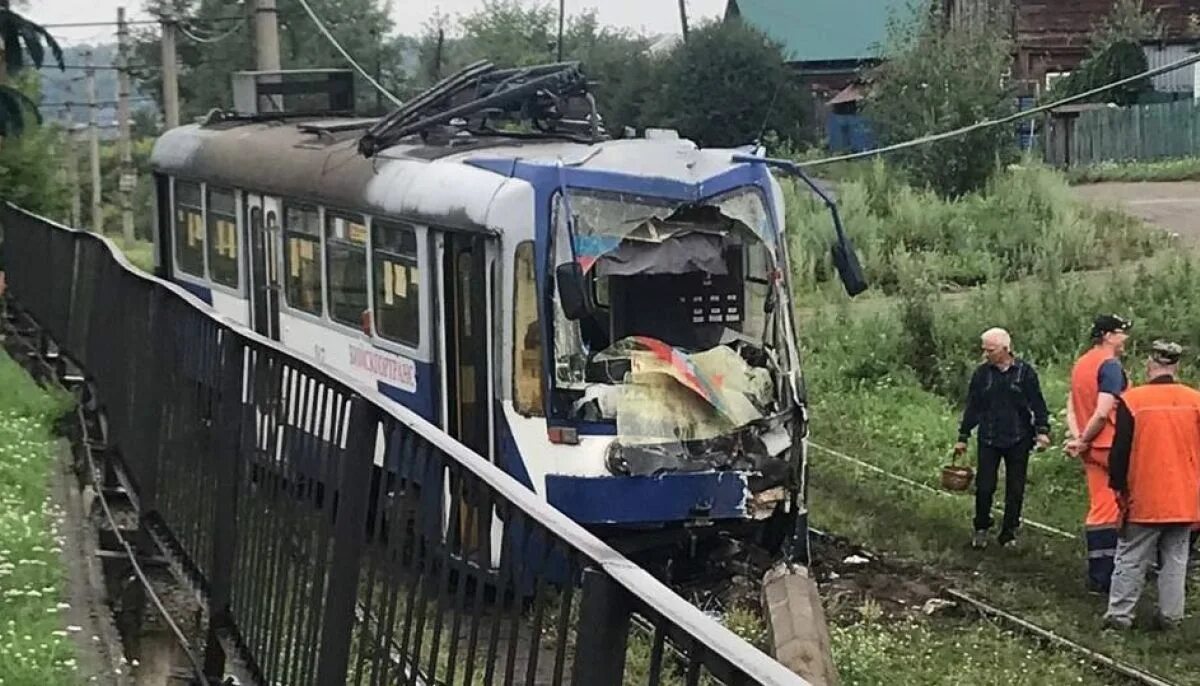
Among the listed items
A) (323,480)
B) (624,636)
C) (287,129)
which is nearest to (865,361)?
(287,129)

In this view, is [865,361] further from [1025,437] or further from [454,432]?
[454,432]

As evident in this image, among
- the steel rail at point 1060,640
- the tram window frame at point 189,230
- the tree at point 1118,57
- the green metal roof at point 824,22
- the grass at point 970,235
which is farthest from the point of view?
the green metal roof at point 824,22

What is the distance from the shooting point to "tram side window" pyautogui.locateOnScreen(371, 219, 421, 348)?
1227 cm

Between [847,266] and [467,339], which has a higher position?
[847,266]

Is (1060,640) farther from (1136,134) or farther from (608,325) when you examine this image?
(1136,134)

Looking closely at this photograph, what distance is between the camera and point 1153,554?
1145 centimetres

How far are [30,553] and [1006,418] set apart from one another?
7.05 meters

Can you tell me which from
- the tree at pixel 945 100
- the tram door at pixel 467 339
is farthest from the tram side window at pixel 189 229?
the tree at pixel 945 100

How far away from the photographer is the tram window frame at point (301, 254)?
46.1 ft

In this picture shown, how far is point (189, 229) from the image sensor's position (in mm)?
18141

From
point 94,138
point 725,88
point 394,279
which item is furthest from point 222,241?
point 94,138

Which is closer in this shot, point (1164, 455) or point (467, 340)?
point (1164, 455)

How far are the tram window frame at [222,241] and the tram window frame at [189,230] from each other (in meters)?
0.14

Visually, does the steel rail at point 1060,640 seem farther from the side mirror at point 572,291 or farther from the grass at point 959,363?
the side mirror at point 572,291
